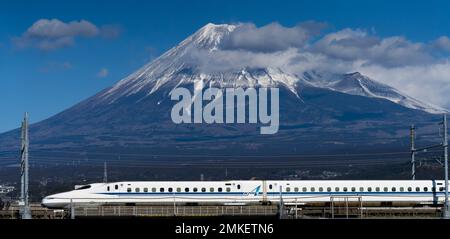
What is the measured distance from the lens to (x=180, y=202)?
86.8 meters

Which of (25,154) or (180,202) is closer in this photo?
(25,154)

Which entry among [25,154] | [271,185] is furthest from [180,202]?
[25,154]

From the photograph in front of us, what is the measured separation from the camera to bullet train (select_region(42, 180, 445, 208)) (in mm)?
87562

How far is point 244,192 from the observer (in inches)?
3467

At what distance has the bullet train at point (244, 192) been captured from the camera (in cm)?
8756
